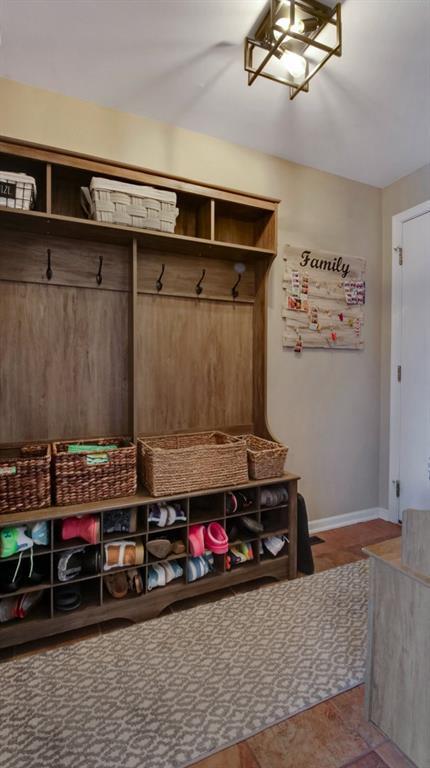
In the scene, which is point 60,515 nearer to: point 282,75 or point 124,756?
point 124,756

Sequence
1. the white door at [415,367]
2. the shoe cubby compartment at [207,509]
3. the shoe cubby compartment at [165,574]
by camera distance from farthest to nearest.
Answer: the white door at [415,367] < the shoe cubby compartment at [207,509] < the shoe cubby compartment at [165,574]

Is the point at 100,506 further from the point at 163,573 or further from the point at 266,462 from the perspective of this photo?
the point at 266,462

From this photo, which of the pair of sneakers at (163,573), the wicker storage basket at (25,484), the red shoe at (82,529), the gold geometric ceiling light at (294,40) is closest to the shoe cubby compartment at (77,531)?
the red shoe at (82,529)

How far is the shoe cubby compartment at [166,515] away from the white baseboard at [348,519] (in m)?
1.28

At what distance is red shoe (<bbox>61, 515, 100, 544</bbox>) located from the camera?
66.7 inches

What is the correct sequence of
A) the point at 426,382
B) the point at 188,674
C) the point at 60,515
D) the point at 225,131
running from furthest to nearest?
1. the point at 426,382
2. the point at 225,131
3. the point at 60,515
4. the point at 188,674

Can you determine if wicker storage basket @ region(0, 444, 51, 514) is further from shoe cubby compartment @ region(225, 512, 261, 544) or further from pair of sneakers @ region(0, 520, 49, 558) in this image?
shoe cubby compartment @ region(225, 512, 261, 544)

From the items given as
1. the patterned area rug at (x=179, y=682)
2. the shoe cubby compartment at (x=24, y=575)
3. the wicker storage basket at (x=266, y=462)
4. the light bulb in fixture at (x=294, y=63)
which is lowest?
the patterned area rug at (x=179, y=682)

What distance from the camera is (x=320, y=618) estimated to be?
1834 mm

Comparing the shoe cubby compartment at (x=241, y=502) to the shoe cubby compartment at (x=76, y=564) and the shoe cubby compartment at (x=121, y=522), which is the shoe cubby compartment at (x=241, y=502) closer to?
the shoe cubby compartment at (x=121, y=522)

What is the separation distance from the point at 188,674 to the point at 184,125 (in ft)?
9.24

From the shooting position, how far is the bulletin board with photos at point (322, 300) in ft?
8.68

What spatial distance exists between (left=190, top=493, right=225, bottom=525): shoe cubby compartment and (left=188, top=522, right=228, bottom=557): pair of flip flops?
49 millimetres

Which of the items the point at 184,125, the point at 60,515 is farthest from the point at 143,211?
the point at 60,515
